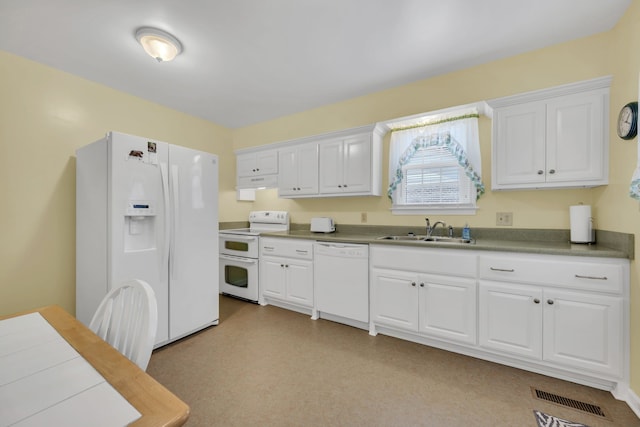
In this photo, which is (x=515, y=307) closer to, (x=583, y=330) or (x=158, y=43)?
(x=583, y=330)

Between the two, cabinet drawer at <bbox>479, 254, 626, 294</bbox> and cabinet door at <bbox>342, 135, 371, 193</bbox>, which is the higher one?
cabinet door at <bbox>342, 135, 371, 193</bbox>

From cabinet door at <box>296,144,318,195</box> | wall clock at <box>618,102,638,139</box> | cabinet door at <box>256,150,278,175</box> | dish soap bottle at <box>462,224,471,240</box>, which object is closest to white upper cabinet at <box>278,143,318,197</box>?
cabinet door at <box>296,144,318,195</box>

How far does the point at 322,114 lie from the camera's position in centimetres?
358

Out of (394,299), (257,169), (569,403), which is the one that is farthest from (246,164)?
(569,403)

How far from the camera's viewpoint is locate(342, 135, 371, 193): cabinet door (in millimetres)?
2961

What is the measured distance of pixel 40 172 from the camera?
243 cm

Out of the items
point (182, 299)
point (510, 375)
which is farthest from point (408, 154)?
point (182, 299)

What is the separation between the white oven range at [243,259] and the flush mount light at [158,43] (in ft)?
6.66

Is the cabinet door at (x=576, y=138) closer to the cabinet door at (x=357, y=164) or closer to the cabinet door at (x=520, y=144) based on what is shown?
the cabinet door at (x=520, y=144)

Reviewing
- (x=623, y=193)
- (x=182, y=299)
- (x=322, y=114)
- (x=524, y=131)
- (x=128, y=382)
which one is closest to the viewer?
(x=128, y=382)

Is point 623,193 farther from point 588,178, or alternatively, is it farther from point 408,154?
point 408,154

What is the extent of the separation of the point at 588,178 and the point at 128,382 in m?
2.90

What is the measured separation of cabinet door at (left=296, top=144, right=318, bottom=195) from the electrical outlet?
76.4 inches

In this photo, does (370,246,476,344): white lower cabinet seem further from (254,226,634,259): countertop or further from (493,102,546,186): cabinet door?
(493,102,546,186): cabinet door
